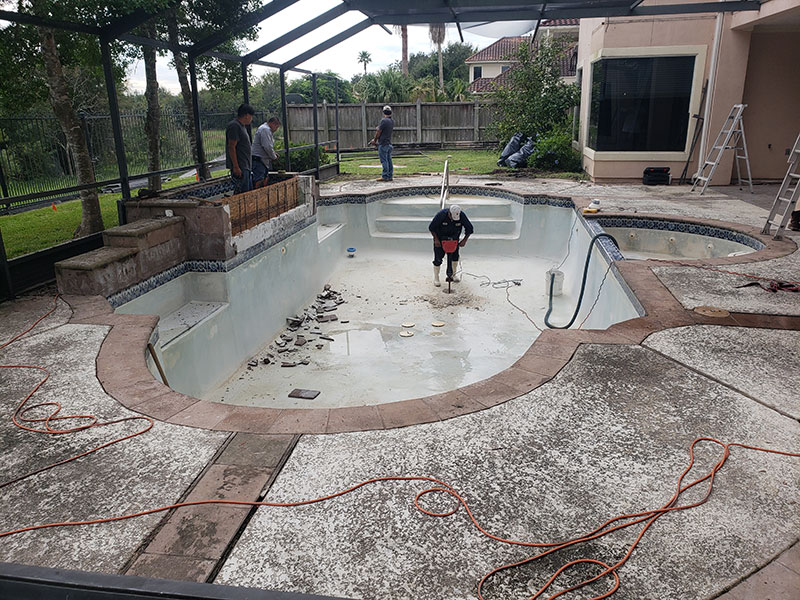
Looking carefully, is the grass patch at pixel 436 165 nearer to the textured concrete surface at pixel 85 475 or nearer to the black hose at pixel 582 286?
the black hose at pixel 582 286

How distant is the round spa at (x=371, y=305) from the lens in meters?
6.12

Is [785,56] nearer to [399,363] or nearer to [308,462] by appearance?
[399,363]

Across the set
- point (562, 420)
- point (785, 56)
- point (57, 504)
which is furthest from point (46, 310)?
point (785, 56)

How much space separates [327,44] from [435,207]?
4022mm

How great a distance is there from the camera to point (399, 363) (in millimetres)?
6719

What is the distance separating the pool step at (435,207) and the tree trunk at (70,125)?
5786 millimetres

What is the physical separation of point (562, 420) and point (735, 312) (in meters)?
2.59

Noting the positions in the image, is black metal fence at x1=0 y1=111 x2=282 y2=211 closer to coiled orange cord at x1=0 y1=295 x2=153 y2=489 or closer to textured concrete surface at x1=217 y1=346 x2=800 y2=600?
coiled orange cord at x1=0 y1=295 x2=153 y2=489

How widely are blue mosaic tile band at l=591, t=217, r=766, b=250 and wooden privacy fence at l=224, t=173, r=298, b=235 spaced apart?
16.7ft

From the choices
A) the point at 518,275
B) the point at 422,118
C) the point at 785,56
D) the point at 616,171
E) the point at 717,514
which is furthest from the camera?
the point at 422,118

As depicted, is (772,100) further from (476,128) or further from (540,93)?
(476,128)

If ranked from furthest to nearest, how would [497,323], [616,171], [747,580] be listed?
[616,171]
[497,323]
[747,580]

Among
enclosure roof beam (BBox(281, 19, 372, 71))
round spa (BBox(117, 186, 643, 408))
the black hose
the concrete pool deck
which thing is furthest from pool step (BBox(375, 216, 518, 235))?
the concrete pool deck

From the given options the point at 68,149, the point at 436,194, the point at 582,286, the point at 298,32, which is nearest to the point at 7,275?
the point at 68,149
